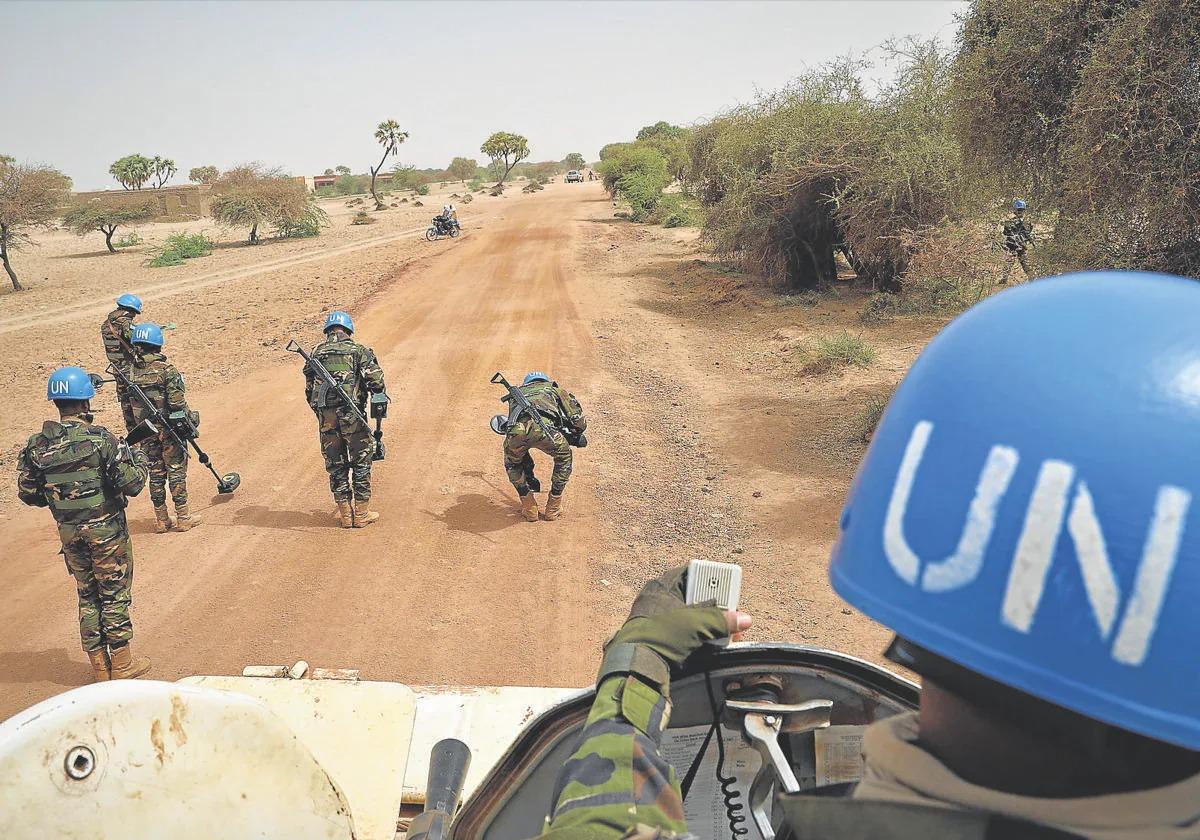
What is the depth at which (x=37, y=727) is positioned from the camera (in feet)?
4.95

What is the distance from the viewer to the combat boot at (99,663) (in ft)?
17.5

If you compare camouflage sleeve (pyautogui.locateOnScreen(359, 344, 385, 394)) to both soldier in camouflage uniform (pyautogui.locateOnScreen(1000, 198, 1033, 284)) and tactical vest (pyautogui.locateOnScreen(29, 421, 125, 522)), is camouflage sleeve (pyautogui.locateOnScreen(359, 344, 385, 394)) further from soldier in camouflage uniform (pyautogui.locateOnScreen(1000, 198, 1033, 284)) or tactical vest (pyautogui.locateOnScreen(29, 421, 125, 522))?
soldier in camouflage uniform (pyautogui.locateOnScreen(1000, 198, 1033, 284))

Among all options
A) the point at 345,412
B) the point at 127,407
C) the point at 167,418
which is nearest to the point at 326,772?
the point at 345,412

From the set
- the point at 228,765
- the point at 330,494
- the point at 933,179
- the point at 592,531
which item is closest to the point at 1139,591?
the point at 228,765

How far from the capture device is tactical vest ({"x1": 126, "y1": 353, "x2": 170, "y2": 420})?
7227mm

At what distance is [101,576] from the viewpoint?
5.27 meters

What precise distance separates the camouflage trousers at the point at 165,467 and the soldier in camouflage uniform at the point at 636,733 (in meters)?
6.90

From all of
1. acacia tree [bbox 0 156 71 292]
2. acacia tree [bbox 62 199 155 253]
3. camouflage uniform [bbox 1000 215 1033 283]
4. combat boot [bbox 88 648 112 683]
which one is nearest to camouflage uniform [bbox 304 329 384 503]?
combat boot [bbox 88 648 112 683]

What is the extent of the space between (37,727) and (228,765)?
15.3 inches

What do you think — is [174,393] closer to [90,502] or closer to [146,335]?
[146,335]

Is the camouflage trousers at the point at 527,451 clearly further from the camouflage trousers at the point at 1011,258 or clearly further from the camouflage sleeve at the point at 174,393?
the camouflage trousers at the point at 1011,258

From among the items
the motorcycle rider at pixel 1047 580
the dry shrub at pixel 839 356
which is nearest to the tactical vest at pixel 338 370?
the motorcycle rider at pixel 1047 580

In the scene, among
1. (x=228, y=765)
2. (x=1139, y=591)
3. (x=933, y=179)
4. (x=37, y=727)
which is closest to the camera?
(x=1139, y=591)

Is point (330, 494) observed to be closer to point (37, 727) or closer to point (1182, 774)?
point (37, 727)
